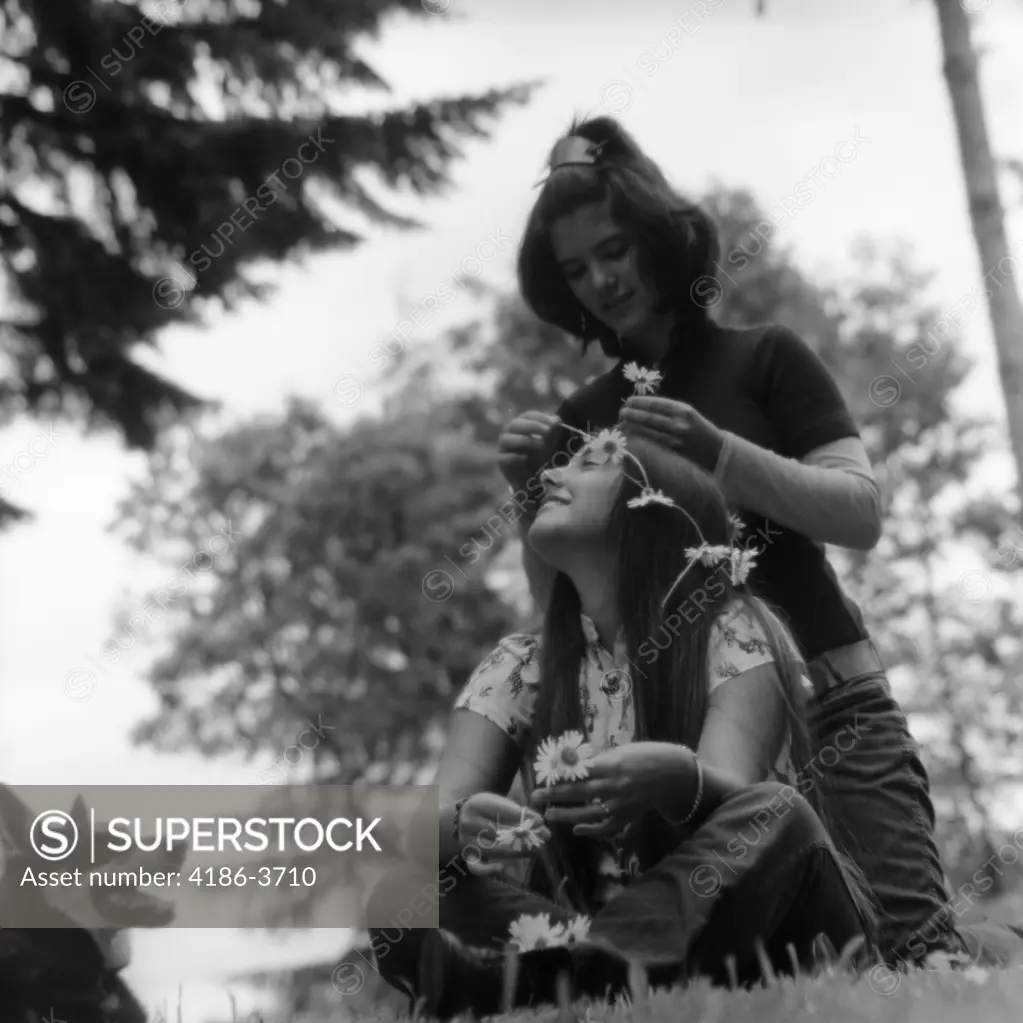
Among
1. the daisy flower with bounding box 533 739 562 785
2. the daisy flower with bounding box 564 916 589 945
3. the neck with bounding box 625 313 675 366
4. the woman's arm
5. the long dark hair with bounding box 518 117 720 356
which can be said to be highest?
the long dark hair with bounding box 518 117 720 356

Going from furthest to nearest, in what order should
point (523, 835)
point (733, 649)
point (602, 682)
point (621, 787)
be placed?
point (602, 682)
point (733, 649)
point (523, 835)
point (621, 787)

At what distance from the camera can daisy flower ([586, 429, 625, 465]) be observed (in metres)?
2.51

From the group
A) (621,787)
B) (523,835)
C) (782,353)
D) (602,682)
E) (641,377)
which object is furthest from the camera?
(782,353)

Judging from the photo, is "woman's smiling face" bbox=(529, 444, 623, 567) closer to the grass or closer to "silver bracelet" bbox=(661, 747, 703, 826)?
"silver bracelet" bbox=(661, 747, 703, 826)

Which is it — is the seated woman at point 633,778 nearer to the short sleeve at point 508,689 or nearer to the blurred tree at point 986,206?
the short sleeve at point 508,689

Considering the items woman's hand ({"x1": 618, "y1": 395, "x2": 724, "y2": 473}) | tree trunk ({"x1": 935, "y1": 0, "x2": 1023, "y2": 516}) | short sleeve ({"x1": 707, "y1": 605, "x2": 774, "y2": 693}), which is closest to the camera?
short sleeve ({"x1": 707, "y1": 605, "x2": 774, "y2": 693})

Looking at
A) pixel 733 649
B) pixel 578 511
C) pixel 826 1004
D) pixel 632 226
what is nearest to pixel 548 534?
pixel 578 511

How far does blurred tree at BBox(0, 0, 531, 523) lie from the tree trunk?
7.41 ft

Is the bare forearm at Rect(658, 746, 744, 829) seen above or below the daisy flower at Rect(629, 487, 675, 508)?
below

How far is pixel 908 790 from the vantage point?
272 cm

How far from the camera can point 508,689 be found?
2.52 meters

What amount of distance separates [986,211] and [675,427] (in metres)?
4.52

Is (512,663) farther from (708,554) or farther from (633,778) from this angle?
(633,778)

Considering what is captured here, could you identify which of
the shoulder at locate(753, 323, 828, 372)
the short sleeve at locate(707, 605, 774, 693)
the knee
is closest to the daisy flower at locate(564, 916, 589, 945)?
the knee
